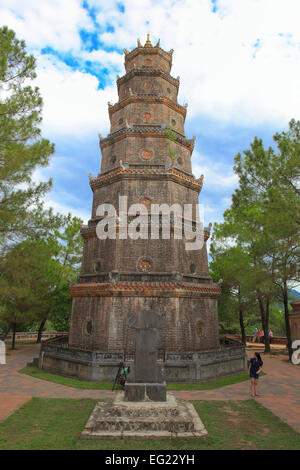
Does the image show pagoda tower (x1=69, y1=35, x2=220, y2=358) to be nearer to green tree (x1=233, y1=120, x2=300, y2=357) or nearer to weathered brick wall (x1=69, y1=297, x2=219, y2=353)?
weathered brick wall (x1=69, y1=297, x2=219, y2=353)

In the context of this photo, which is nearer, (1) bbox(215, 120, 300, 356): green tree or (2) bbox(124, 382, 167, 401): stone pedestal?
(2) bbox(124, 382, 167, 401): stone pedestal

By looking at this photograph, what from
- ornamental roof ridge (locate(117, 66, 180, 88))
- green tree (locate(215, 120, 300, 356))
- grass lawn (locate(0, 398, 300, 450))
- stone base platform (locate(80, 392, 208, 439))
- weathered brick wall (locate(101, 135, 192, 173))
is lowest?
grass lawn (locate(0, 398, 300, 450))

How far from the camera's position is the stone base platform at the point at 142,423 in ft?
22.4

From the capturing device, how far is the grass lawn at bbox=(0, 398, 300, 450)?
21.3ft

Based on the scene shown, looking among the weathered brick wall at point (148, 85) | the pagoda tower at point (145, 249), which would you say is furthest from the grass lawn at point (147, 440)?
the weathered brick wall at point (148, 85)

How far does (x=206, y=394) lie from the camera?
462 inches

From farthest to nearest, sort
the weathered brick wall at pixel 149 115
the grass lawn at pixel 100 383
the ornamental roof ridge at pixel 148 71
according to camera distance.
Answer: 1. the ornamental roof ridge at pixel 148 71
2. the weathered brick wall at pixel 149 115
3. the grass lawn at pixel 100 383

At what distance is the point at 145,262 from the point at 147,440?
10185 millimetres

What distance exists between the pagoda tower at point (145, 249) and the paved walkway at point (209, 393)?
7.38 ft

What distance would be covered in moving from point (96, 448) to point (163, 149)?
16.2 m

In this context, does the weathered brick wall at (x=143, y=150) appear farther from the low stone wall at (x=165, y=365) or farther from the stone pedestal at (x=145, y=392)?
the stone pedestal at (x=145, y=392)

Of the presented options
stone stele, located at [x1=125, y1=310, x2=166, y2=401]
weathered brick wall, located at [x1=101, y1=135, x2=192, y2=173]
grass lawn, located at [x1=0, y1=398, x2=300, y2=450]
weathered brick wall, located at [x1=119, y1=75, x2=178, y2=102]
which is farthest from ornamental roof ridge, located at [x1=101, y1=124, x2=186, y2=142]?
grass lawn, located at [x1=0, y1=398, x2=300, y2=450]

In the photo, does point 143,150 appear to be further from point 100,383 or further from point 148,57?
point 100,383

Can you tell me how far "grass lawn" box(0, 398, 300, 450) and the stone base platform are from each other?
18cm
